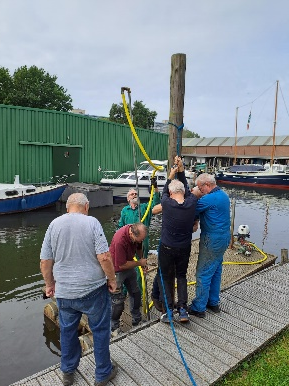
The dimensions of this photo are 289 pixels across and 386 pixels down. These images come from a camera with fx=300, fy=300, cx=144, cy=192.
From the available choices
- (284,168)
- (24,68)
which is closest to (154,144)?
(284,168)

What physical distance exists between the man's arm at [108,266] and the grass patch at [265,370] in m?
1.73

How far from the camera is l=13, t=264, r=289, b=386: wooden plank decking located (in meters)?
3.48

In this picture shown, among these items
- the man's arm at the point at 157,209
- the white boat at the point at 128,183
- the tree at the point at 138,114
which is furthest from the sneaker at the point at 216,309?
the tree at the point at 138,114

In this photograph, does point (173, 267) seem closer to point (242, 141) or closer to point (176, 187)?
point (176, 187)

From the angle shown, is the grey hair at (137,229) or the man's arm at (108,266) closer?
the man's arm at (108,266)

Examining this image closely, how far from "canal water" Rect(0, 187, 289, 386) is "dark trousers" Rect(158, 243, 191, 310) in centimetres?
284

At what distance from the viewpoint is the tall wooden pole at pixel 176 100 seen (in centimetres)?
471

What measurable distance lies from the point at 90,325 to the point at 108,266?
721 mm

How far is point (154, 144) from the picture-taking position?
1137 inches

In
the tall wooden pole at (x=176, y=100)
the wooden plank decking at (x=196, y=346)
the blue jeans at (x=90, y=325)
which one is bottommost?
the wooden plank decking at (x=196, y=346)

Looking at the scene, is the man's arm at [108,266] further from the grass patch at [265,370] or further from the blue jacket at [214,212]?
the blue jacket at [214,212]

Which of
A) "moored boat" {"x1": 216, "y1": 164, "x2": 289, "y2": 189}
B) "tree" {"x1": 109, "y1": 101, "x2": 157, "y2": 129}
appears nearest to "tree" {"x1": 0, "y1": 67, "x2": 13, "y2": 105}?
"tree" {"x1": 109, "y1": 101, "x2": 157, "y2": 129}

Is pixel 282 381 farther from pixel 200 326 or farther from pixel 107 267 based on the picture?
pixel 107 267

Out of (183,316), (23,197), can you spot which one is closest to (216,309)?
(183,316)
